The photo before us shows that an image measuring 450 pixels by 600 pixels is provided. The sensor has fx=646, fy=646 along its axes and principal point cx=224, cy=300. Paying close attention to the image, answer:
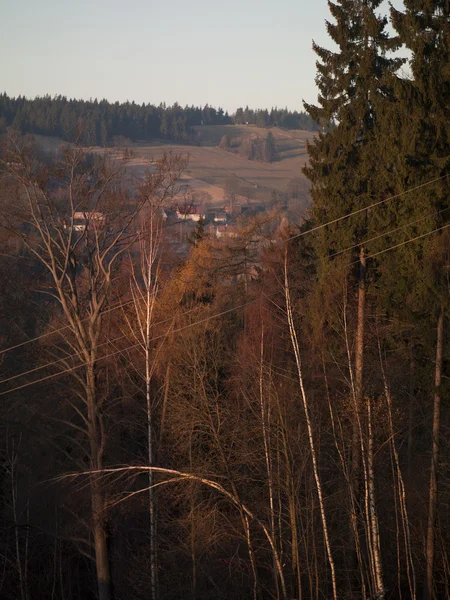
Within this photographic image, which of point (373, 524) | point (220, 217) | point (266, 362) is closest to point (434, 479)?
point (373, 524)

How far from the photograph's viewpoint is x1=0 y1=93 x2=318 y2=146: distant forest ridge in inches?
3890

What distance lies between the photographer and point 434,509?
439 inches

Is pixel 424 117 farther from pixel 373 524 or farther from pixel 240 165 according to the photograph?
pixel 240 165

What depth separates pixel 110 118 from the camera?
11138 cm

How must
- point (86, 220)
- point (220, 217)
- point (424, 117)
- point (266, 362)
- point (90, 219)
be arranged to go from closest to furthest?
point (266, 362)
point (86, 220)
point (90, 219)
point (424, 117)
point (220, 217)

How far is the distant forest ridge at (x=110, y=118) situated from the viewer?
9881 centimetres

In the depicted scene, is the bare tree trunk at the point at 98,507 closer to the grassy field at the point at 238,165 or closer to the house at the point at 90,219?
the house at the point at 90,219

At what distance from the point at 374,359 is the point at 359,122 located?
5906mm

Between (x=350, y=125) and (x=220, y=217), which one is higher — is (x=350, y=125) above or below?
above

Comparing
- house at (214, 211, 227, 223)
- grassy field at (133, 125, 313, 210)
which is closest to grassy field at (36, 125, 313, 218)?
grassy field at (133, 125, 313, 210)

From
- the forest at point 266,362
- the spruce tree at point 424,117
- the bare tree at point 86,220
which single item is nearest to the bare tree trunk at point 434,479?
the forest at point 266,362

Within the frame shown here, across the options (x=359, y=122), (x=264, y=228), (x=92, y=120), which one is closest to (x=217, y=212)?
(x=92, y=120)

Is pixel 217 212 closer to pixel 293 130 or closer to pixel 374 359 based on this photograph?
pixel 374 359

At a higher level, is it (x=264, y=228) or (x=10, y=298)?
(x=264, y=228)
